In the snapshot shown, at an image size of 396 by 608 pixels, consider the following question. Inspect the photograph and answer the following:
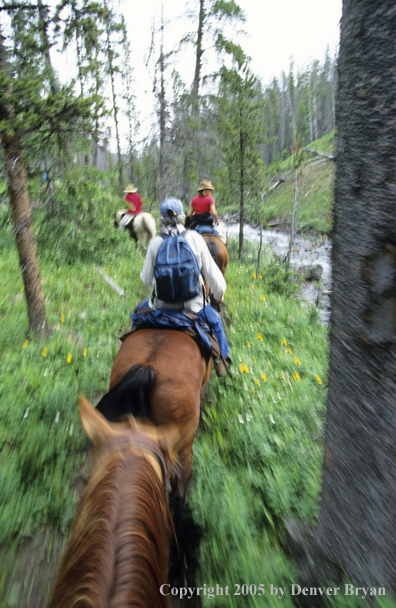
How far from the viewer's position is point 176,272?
269cm

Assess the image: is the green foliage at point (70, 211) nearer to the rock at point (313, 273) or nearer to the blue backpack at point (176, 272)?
the blue backpack at point (176, 272)

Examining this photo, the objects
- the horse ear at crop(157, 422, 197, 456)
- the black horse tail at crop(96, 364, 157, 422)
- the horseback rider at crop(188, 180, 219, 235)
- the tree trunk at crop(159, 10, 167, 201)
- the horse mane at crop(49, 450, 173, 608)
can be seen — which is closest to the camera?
the horse mane at crop(49, 450, 173, 608)

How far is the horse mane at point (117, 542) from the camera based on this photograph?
0.91 metres

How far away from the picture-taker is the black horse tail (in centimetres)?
188

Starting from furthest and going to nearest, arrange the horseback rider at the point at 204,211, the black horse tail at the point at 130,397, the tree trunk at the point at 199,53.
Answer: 1. the tree trunk at the point at 199,53
2. the horseback rider at the point at 204,211
3. the black horse tail at the point at 130,397

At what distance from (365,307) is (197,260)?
1927 millimetres

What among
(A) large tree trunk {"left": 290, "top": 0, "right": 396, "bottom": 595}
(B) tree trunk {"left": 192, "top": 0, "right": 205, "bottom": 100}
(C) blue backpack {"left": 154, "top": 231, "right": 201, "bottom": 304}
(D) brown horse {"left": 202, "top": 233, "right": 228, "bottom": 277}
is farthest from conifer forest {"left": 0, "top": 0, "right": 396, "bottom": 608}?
(B) tree trunk {"left": 192, "top": 0, "right": 205, "bottom": 100}

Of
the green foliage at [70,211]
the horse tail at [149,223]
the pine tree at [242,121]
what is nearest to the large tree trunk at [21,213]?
the green foliage at [70,211]

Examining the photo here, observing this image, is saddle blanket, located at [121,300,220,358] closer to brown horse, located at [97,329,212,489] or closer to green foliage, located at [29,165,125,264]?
brown horse, located at [97,329,212,489]

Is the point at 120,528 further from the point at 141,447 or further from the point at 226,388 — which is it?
the point at 226,388

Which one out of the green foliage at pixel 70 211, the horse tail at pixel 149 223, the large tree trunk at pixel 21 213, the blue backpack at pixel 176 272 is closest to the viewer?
the blue backpack at pixel 176 272

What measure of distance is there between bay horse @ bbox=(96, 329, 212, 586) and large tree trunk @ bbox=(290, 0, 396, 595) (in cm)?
80

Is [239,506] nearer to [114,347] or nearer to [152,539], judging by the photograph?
[152,539]

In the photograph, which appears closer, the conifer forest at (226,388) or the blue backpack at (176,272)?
the conifer forest at (226,388)
